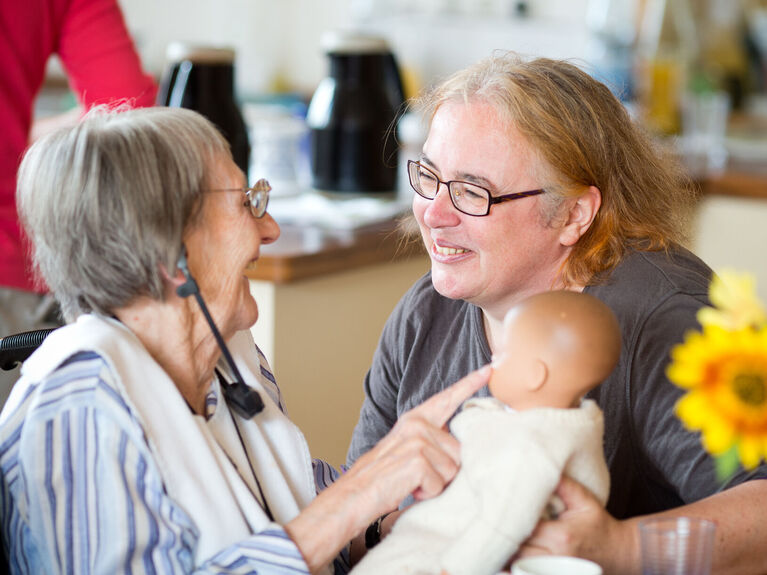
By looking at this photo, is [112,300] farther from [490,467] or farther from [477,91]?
[477,91]

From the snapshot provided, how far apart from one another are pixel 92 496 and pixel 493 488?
0.41m

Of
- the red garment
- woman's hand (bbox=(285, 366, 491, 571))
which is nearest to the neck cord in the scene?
woman's hand (bbox=(285, 366, 491, 571))

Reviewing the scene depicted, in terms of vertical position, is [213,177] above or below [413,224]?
above

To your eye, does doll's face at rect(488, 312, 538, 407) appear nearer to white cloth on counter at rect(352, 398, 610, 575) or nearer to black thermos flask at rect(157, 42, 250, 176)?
white cloth on counter at rect(352, 398, 610, 575)

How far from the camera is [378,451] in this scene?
120cm

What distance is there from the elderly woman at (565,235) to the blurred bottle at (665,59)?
2.90m

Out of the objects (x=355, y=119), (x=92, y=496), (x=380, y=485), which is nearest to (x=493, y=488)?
(x=380, y=485)

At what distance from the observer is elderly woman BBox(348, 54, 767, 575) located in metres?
1.42

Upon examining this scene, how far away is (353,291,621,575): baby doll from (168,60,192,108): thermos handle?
1.79 m

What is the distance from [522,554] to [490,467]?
4.6 inches

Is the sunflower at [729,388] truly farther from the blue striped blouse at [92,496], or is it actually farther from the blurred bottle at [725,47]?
the blurred bottle at [725,47]

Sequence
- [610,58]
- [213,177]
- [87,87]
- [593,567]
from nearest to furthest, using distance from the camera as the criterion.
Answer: [593,567] < [213,177] < [87,87] < [610,58]

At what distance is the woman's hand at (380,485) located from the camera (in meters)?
1.15

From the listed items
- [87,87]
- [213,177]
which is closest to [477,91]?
[213,177]
